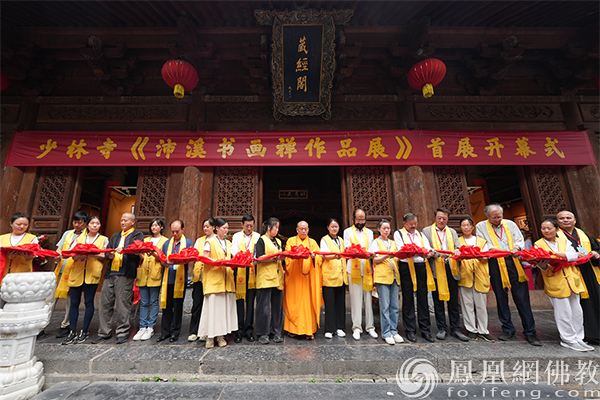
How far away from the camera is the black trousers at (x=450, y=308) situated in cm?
368

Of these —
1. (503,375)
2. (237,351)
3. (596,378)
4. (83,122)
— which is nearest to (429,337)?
(503,375)

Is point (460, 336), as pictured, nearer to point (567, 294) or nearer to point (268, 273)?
point (567, 294)

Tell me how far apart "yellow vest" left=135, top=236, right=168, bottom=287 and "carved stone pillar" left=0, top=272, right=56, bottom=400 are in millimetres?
1033

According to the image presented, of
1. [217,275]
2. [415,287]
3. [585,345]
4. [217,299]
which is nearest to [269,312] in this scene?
[217,299]

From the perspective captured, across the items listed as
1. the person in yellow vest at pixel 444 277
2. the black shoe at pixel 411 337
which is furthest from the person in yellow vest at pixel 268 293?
the person in yellow vest at pixel 444 277

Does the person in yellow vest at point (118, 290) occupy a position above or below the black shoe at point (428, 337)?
above

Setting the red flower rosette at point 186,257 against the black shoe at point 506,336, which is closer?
the red flower rosette at point 186,257

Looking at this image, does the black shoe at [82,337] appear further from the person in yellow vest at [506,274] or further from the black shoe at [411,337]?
the person in yellow vest at [506,274]

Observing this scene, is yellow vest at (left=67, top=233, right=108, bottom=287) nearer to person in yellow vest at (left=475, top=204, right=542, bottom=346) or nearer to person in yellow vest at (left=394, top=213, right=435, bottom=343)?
person in yellow vest at (left=394, top=213, right=435, bottom=343)

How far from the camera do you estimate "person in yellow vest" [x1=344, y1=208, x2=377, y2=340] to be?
3.78 metres

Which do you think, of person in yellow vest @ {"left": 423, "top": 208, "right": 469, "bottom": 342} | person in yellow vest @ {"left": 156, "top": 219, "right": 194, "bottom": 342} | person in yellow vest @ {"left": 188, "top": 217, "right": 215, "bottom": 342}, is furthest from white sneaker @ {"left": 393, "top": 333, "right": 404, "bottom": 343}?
person in yellow vest @ {"left": 156, "top": 219, "right": 194, "bottom": 342}

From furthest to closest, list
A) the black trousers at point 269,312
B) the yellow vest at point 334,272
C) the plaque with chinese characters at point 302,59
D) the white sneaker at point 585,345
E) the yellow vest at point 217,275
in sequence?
the plaque with chinese characters at point 302,59, the yellow vest at point 334,272, the black trousers at point 269,312, the yellow vest at point 217,275, the white sneaker at point 585,345

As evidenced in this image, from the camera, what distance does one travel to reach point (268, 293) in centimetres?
364

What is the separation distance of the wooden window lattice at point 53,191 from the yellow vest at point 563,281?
29.6ft
